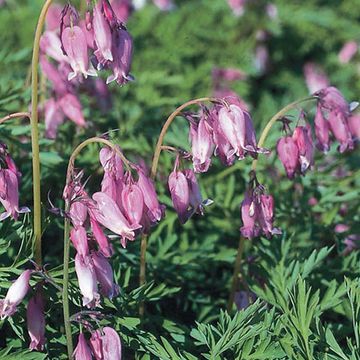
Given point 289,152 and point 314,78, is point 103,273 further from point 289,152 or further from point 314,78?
point 314,78

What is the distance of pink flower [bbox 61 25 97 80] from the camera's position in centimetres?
217

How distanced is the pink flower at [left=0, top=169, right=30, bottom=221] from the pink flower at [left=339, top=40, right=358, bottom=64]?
4086 mm

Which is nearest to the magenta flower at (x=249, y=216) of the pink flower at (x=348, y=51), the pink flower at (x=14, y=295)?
the pink flower at (x=14, y=295)

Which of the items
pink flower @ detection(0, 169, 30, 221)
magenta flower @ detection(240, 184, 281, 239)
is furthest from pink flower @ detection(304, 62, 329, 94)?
pink flower @ detection(0, 169, 30, 221)

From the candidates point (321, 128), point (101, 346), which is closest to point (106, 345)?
point (101, 346)

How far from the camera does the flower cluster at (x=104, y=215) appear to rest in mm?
2023

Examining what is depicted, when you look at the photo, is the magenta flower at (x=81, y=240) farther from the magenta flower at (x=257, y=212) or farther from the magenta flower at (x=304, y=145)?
the magenta flower at (x=304, y=145)

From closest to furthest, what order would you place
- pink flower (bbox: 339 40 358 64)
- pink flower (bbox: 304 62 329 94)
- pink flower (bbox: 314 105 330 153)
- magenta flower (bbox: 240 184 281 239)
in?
magenta flower (bbox: 240 184 281 239) < pink flower (bbox: 314 105 330 153) < pink flower (bbox: 304 62 329 94) < pink flower (bbox: 339 40 358 64)

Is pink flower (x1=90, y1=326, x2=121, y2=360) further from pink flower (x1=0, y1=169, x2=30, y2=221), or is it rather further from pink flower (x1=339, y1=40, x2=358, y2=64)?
pink flower (x1=339, y1=40, x2=358, y2=64)

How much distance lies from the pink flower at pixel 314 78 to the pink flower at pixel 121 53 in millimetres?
3502

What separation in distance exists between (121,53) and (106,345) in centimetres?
73

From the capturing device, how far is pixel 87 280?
79.0 inches

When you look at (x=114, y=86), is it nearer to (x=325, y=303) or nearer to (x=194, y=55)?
(x=194, y=55)

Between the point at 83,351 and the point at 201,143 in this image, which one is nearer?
the point at 83,351
